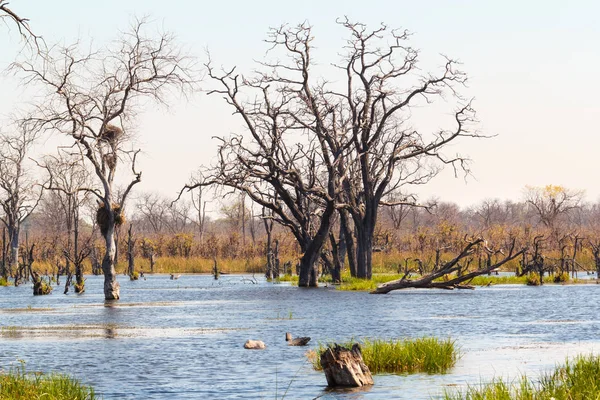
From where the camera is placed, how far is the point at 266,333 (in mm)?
32031

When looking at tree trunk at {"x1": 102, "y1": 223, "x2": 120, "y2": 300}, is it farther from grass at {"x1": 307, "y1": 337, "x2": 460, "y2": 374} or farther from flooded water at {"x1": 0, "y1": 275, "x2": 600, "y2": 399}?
grass at {"x1": 307, "y1": 337, "x2": 460, "y2": 374}

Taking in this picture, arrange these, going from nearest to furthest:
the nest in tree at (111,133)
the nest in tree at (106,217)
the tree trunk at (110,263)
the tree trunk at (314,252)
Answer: the nest in tree at (111,133), the tree trunk at (110,263), the nest in tree at (106,217), the tree trunk at (314,252)

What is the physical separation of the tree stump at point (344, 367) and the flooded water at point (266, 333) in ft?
1.32

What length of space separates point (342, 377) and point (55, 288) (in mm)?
47832

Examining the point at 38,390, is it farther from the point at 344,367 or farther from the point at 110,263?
the point at 110,263

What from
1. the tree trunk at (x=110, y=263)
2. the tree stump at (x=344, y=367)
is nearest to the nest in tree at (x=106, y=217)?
the tree trunk at (x=110, y=263)

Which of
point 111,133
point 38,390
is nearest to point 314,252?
point 111,133

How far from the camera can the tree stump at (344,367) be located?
19.2m

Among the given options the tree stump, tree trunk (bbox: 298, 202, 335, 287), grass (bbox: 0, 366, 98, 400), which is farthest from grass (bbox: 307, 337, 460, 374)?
tree trunk (bbox: 298, 202, 335, 287)

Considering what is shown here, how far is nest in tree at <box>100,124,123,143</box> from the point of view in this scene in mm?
45969

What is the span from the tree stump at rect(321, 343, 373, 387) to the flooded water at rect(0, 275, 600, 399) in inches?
15.8

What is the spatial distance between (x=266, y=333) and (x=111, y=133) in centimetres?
1774

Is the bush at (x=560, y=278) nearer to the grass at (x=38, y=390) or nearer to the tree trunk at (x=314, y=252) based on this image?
the tree trunk at (x=314, y=252)

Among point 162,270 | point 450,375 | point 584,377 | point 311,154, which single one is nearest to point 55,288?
point 311,154
